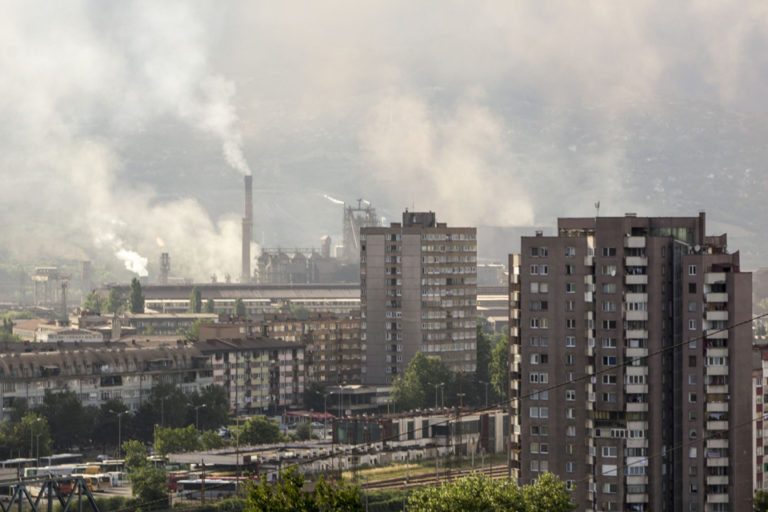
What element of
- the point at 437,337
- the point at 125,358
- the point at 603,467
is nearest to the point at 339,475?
the point at 603,467

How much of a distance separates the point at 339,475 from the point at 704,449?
20.7 metres

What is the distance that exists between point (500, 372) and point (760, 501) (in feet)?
188

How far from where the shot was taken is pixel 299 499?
40.8 meters

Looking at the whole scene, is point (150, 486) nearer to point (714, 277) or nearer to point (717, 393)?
point (717, 393)

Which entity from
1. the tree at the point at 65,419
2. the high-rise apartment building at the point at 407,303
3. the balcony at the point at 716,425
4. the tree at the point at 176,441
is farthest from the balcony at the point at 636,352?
the high-rise apartment building at the point at 407,303

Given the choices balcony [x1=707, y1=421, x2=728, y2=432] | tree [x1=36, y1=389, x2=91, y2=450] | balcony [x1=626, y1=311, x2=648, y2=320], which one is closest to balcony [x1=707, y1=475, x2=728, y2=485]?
balcony [x1=707, y1=421, x2=728, y2=432]

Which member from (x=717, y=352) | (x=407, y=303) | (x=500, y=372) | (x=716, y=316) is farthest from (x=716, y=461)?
(x=407, y=303)

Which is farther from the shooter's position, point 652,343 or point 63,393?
point 63,393

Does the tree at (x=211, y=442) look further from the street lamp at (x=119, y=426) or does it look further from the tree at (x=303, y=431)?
the tree at (x=303, y=431)

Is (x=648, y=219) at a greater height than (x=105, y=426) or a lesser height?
greater

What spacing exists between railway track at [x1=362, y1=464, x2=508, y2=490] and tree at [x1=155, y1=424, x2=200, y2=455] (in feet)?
42.1

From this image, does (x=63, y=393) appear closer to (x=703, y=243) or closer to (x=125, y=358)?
(x=125, y=358)

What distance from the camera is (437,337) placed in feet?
428

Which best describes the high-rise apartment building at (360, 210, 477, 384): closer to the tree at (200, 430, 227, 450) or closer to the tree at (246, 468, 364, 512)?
the tree at (200, 430, 227, 450)
